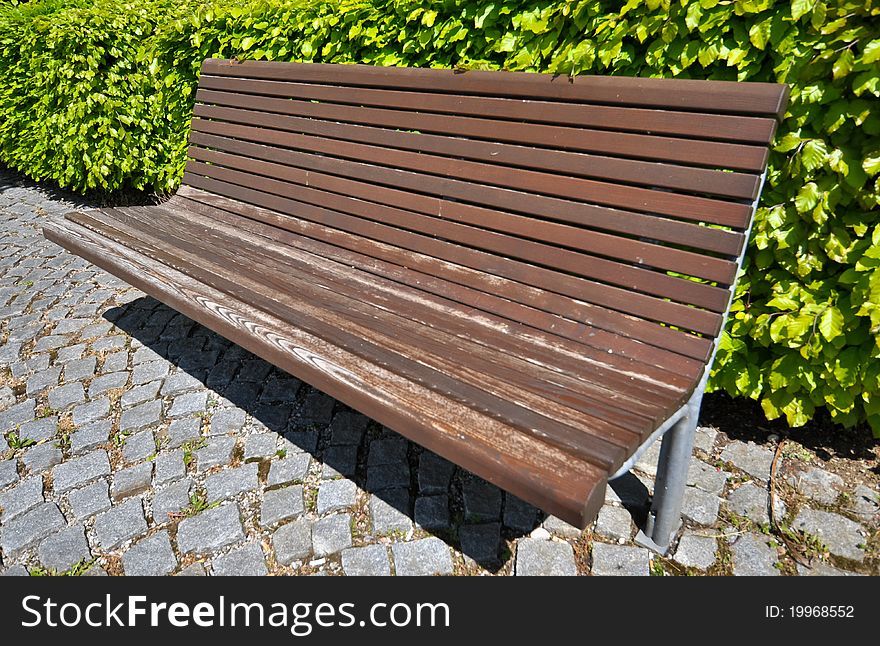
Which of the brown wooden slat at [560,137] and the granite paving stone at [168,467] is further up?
the brown wooden slat at [560,137]

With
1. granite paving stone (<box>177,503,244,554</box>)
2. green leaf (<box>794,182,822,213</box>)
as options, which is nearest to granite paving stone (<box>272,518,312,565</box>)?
granite paving stone (<box>177,503,244,554</box>)

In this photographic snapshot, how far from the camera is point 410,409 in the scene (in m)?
1.88

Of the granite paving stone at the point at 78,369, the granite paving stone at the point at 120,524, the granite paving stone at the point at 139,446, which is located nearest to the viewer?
the granite paving stone at the point at 120,524

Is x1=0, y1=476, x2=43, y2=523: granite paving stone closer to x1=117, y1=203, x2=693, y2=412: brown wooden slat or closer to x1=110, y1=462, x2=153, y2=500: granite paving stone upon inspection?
x1=110, y1=462, x2=153, y2=500: granite paving stone

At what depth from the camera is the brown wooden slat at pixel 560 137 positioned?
6.73 ft

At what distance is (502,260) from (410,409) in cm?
89

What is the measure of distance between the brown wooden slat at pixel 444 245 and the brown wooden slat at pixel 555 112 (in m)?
0.45

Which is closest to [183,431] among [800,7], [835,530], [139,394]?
[139,394]

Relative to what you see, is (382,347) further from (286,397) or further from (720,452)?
(720,452)

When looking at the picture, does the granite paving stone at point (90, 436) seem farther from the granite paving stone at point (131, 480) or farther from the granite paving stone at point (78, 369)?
the granite paving stone at point (78, 369)

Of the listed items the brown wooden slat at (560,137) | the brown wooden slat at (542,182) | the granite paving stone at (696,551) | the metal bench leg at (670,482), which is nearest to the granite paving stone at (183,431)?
the brown wooden slat at (542,182)

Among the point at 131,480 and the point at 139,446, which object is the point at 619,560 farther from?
the point at 139,446

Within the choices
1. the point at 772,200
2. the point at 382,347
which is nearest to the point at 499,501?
the point at 382,347

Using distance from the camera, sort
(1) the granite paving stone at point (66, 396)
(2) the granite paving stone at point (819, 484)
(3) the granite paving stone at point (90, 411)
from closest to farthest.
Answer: (2) the granite paving stone at point (819, 484)
(3) the granite paving stone at point (90, 411)
(1) the granite paving stone at point (66, 396)
